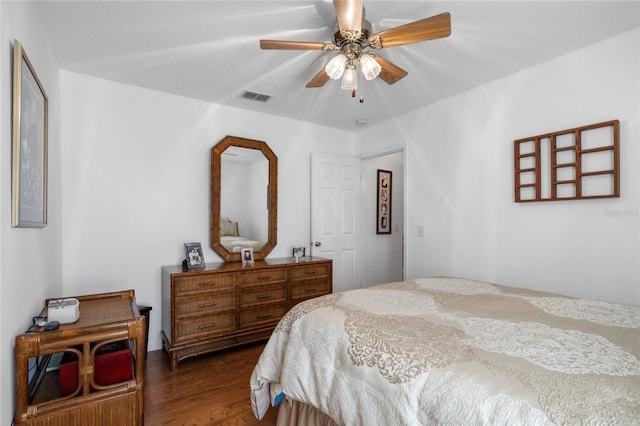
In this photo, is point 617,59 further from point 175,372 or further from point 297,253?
point 175,372

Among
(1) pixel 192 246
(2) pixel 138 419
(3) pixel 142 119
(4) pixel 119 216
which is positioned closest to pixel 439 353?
(2) pixel 138 419

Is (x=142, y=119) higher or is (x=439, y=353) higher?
(x=142, y=119)

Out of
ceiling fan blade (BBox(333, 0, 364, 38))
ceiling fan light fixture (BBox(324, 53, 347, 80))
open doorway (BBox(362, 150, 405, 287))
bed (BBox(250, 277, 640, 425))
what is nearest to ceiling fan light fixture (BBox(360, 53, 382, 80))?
ceiling fan light fixture (BBox(324, 53, 347, 80))

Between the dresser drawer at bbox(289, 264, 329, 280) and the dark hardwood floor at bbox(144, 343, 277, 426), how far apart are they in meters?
0.79

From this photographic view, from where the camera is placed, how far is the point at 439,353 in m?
1.11

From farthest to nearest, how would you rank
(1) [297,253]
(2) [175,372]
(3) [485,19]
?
(1) [297,253]
(2) [175,372]
(3) [485,19]

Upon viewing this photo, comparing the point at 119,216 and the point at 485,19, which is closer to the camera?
A: the point at 485,19

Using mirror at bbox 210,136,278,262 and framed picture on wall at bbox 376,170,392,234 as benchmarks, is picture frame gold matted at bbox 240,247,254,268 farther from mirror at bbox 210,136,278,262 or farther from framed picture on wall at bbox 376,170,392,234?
framed picture on wall at bbox 376,170,392,234


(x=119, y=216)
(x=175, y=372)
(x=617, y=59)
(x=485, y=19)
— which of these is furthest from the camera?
(x=119, y=216)

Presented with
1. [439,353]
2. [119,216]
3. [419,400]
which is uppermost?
[119,216]

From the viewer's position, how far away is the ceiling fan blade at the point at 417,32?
1545 millimetres

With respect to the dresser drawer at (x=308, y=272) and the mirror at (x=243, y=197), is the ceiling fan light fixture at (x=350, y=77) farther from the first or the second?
the dresser drawer at (x=308, y=272)

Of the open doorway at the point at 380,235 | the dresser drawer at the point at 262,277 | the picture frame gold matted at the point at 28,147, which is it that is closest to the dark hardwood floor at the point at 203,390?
the dresser drawer at the point at 262,277

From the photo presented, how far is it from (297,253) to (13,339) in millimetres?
2588
